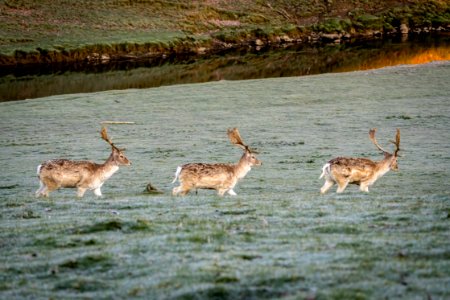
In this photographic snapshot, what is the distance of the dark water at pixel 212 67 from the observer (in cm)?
5194

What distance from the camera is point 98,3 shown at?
8625 cm

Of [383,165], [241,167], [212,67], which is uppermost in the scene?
[383,165]

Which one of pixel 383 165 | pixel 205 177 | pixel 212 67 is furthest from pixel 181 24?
pixel 205 177

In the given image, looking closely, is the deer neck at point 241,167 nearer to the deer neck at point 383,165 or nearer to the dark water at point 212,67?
the deer neck at point 383,165

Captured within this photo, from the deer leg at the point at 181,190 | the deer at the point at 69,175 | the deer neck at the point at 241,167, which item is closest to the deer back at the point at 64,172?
the deer at the point at 69,175

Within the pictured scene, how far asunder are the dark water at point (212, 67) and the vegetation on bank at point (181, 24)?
4930mm

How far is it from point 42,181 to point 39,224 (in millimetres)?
4499

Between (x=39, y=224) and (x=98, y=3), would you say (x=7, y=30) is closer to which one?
(x=98, y=3)

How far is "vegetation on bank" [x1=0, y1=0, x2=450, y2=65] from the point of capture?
232 ft

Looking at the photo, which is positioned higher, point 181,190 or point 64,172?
point 64,172

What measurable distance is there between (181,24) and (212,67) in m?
23.4

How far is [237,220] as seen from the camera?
497 inches

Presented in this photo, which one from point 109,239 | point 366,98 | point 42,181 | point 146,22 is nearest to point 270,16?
point 146,22

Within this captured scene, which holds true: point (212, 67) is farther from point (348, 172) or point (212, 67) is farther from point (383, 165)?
point (348, 172)
